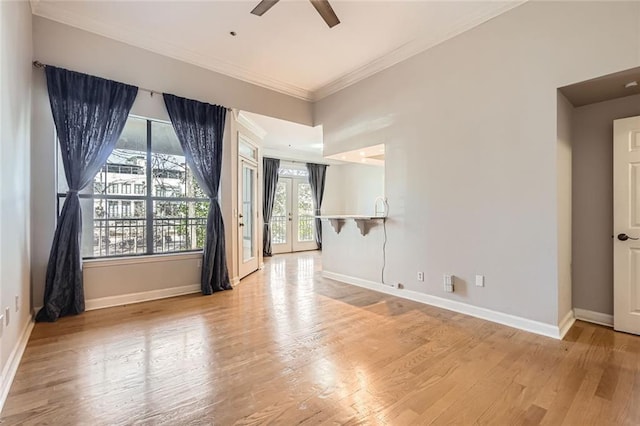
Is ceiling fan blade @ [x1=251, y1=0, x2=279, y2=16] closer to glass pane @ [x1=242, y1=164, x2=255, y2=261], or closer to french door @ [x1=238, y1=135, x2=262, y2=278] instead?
french door @ [x1=238, y1=135, x2=262, y2=278]

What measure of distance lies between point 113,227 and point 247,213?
2.18m

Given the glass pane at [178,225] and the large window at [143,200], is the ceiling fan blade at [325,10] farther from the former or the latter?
the glass pane at [178,225]

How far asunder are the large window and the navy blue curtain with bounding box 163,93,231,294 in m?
0.25

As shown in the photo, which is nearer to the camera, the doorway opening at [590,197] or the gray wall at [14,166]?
the gray wall at [14,166]

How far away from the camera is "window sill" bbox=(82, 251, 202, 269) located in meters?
3.56

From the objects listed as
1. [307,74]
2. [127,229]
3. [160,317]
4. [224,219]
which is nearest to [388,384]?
[160,317]

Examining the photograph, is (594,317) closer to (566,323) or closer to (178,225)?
(566,323)

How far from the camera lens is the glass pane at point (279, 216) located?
8148 millimetres

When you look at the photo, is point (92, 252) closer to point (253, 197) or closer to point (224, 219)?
point (224, 219)

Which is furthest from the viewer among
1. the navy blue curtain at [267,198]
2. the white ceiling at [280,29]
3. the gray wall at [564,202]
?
the navy blue curtain at [267,198]

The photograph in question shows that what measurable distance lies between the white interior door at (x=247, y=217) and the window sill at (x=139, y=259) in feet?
2.81

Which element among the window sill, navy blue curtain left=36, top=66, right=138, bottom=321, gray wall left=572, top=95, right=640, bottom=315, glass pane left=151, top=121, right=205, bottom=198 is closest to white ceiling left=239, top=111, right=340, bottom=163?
glass pane left=151, top=121, right=205, bottom=198

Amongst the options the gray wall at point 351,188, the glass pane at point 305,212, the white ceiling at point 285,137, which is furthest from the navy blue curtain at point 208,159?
the gray wall at point 351,188

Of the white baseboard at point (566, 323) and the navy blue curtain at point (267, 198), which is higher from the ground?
the navy blue curtain at point (267, 198)
